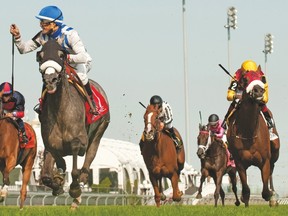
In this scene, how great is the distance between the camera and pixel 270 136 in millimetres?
18344

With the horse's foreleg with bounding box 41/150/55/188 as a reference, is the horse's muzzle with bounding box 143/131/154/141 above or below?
above

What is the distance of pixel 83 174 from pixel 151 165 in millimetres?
8497

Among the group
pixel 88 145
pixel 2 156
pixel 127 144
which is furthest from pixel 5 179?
pixel 127 144

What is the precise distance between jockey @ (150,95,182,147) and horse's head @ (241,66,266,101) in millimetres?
5575

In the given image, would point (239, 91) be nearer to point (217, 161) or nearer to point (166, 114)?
point (166, 114)

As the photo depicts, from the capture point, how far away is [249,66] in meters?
18.1

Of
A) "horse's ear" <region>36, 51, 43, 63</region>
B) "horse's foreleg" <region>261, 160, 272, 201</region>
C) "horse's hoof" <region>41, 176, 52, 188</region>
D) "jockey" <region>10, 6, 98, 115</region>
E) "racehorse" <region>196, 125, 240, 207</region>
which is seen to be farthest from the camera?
"racehorse" <region>196, 125, 240, 207</region>

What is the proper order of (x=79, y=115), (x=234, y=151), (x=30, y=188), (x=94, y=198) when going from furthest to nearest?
(x=30, y=188) < (x=94, y=198) < (x=234, y=151) < (x=79, y=115)

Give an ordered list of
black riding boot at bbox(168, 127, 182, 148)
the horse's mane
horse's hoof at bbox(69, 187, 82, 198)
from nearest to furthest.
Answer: horse's hoof at bbox(69, 187, 82, 198), the horse's mane, black riding boot at bbox(168, 127, 182, 148)

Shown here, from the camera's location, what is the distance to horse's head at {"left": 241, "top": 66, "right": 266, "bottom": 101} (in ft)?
54.5

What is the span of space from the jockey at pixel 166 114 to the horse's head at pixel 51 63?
28.6ft

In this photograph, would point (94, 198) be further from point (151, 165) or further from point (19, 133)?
point (19, 133)

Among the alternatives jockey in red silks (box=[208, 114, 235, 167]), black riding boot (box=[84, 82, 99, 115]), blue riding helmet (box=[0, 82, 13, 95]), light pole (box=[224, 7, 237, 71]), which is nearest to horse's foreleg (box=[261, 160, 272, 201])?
black riding boot (box=[84, 82, 99, 115])

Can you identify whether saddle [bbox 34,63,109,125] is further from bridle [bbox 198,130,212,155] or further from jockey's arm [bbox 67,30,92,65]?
bridle [bbox 198,130,212,155]
